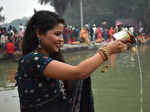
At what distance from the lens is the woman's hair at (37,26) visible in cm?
205

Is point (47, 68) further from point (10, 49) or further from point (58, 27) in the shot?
point (10, 49)

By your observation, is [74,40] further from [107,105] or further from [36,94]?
[36,94]

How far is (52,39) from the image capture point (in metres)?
2.05

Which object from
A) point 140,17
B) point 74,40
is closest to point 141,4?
point 140,17


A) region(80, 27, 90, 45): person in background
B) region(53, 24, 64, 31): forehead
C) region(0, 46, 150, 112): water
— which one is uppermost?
region(80, 27, 90, 45): person in background

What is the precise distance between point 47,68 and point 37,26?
0.30 metres

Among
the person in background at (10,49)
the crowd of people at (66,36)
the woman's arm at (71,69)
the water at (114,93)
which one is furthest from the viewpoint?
the crowd of people at (66,36)

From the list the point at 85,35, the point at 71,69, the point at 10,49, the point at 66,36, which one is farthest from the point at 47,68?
the point at 66,36

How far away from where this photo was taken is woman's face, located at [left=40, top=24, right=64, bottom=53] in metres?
2.05

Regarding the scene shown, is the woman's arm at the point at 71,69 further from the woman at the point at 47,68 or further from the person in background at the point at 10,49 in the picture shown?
the person in background at the point at 10,49

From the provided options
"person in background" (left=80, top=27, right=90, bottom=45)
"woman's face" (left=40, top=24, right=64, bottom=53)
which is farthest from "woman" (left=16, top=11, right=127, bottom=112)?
"person in background" (left=80, top=27, right=90, bottom=45)

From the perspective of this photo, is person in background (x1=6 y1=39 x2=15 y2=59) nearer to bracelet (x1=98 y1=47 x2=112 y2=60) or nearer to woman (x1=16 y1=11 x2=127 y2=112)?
woman (x1=16 y1=11 x2=127 y2=112)

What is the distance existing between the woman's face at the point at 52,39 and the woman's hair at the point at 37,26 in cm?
3

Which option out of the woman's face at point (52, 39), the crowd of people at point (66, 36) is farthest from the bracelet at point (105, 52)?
the crowd of people at point (66, 36)
